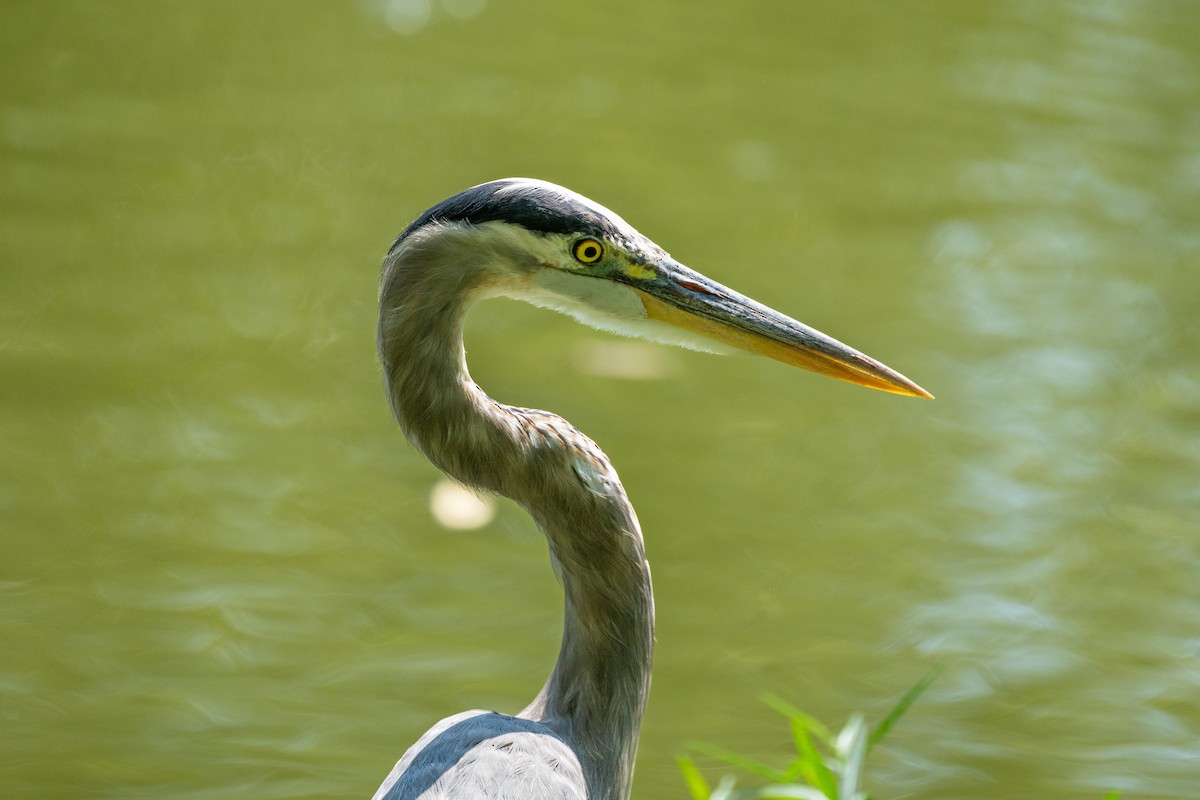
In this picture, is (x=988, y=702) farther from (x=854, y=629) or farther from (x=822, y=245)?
(x=822, y=245)

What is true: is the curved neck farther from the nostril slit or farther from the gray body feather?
the nostril slit

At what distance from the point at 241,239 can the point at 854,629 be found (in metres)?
3.38

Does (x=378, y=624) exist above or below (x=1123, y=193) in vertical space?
below

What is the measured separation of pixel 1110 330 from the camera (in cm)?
645

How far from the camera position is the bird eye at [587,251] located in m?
3.07

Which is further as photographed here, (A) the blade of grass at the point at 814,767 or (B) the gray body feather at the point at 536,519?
(A) the blade of grass at the point at 814,767

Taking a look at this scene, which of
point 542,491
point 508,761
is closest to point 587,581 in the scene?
point 542,491

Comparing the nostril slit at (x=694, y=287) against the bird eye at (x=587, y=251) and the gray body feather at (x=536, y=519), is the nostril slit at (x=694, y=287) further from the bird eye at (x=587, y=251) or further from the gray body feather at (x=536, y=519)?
the gray body feather at (x=536, y=519)

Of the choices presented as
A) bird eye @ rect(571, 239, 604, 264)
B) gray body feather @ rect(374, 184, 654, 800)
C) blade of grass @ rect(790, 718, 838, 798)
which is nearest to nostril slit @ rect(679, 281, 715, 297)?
bird eye @ rect(571, 239, 604, 264)

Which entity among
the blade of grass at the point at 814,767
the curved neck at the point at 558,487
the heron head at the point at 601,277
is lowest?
the blade of grass at the point at 814,767

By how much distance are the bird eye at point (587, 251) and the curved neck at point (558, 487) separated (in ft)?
0.64

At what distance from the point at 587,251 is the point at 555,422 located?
363mm

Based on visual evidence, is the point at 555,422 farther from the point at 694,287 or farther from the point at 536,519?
the point at 694,287

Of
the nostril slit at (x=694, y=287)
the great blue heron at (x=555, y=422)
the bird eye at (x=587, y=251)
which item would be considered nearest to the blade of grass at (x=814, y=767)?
the great blue heron at (x=555, y=422)
